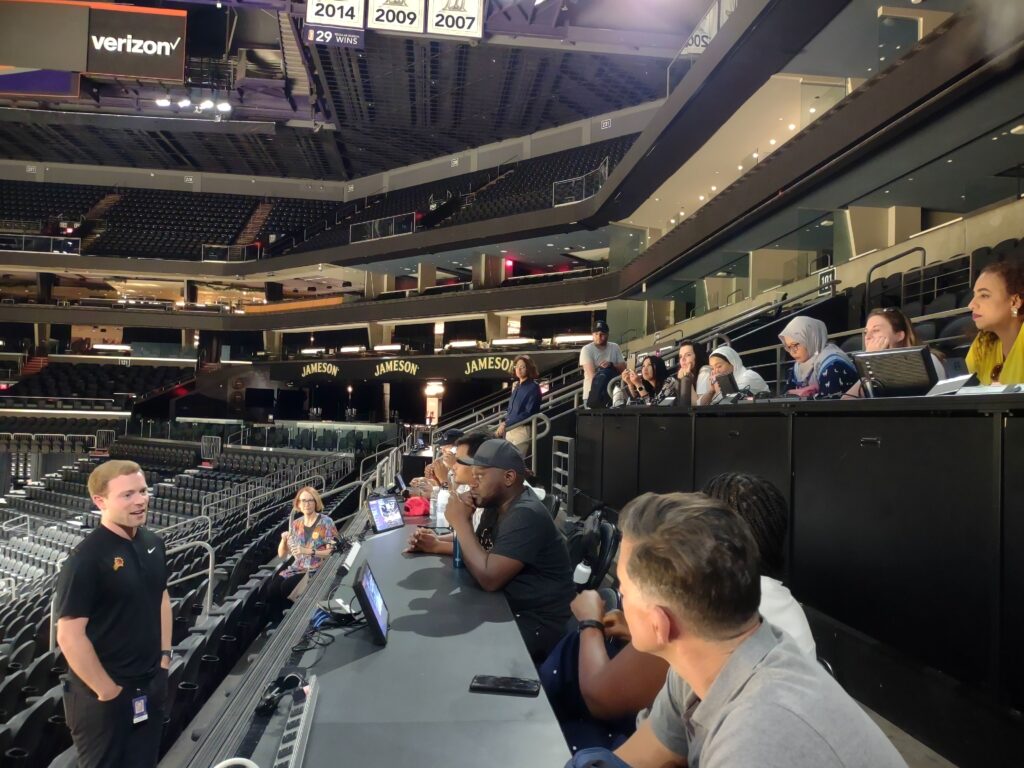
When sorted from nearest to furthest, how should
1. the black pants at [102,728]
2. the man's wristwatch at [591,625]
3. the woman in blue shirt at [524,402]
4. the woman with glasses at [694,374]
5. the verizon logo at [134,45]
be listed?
the man's wristwatch at [591,625] < the black pants at [102,728] < the woman with glasses at [694,374] < the woman in blue shirt at [524,402] < the verizon logo at [134,45]

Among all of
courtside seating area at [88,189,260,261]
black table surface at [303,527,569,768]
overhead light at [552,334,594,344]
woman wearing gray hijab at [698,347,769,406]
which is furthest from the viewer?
courtside seating area at [88,189,260,261]

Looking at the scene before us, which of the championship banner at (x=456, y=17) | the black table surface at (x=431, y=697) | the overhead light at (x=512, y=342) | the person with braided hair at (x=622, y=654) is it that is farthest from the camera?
the overhead light at (x=512, y=342)

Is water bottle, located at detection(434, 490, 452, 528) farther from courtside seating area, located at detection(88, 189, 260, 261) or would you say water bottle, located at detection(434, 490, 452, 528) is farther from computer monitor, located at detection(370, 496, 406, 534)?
courtside seating area, located at detection(88, 189, 260, 261)

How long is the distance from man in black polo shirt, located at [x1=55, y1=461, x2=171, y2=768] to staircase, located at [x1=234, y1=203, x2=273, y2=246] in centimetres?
2673

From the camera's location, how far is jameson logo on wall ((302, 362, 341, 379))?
74.2ft

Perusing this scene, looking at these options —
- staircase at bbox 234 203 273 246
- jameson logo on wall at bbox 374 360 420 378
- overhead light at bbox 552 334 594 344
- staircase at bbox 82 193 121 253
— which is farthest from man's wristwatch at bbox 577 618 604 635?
staircase at bbox 82 193 121 253

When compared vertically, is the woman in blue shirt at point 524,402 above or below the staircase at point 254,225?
below

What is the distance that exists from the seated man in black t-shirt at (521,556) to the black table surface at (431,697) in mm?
133

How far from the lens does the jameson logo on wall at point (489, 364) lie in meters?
18.9

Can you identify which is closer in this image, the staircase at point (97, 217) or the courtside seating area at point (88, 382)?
the courtside seating area at point (88, 382)

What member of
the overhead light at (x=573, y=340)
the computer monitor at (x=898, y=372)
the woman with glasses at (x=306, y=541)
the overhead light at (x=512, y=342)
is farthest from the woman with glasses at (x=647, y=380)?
the overhead light at (x=512, y=342)

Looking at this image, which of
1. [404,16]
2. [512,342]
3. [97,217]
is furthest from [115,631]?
[97,217]

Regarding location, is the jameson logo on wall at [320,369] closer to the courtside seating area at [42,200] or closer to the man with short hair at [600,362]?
the courtside seating area at [42,200]

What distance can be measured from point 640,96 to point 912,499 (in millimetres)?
20455
